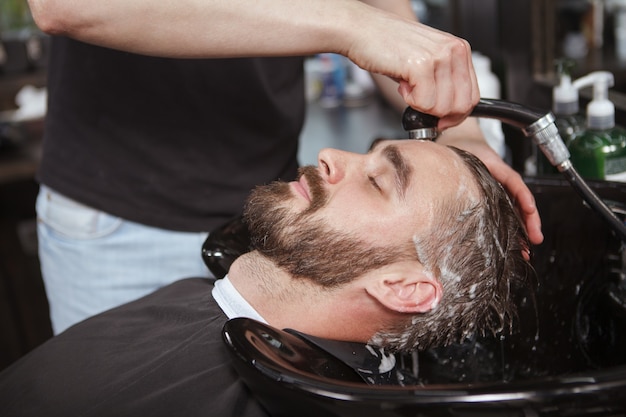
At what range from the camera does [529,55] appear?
2275 mm

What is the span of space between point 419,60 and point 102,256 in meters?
0.92

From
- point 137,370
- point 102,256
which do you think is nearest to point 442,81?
point 137,370

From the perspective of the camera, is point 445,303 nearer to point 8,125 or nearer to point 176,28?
point 176,28

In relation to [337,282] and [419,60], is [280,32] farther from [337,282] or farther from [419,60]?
[337,282]

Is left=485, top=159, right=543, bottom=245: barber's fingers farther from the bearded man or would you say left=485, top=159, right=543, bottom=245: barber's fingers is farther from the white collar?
the white collar

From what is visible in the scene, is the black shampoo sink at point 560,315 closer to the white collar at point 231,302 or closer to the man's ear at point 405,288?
the man's ear at point 405,288

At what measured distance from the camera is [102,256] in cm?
175

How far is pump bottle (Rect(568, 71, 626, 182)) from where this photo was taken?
1.66 metres

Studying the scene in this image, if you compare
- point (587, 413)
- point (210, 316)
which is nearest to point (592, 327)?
point (587, 413)

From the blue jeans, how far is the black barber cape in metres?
0.20

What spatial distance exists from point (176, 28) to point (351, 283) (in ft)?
1.76

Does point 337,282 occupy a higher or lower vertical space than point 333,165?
lower

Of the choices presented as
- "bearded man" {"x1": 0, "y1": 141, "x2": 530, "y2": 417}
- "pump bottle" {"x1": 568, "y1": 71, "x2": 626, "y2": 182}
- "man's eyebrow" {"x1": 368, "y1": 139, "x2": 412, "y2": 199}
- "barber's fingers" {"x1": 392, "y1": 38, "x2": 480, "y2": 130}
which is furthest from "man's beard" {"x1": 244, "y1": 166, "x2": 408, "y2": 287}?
"pump bottle" {"x1": 568, "y1": 71, "x2": 626, "y2": 182}

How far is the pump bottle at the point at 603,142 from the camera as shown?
166 centimetres
